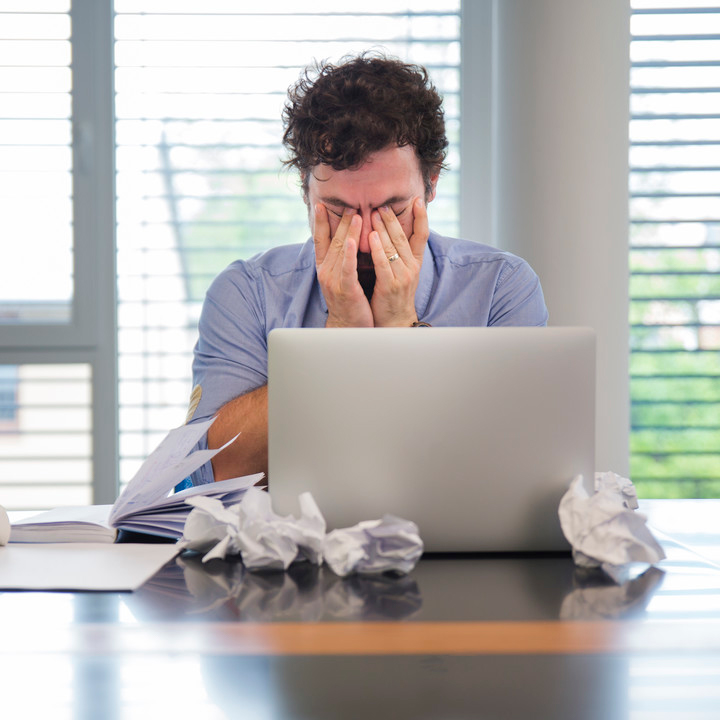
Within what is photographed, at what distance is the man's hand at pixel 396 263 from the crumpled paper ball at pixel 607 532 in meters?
0.87

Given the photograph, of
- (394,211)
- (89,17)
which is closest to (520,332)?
(394,211)

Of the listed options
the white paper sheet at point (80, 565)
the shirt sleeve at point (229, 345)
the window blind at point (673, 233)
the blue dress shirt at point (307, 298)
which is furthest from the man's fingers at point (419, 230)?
the window blind at point (673, 233)

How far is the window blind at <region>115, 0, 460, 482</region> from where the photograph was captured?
2.46 meters

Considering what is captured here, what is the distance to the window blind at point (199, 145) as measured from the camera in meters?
2.46

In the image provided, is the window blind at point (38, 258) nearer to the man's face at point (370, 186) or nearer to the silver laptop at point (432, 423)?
the man's face at point (370, 186)

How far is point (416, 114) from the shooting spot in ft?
4.91

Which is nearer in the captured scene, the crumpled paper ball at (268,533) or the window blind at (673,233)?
the crumpled paper ball at (268,533)

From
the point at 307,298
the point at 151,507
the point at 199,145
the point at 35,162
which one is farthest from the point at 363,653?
the point at 35,162

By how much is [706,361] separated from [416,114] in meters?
1.52

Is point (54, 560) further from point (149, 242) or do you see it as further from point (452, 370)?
point (149, 242)

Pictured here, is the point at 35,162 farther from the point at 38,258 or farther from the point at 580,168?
the point at 580,168

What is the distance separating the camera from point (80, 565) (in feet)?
2.24

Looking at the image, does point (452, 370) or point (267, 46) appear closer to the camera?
point (452, 370)

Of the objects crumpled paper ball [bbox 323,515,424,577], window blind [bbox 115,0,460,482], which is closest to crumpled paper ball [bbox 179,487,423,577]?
crumpled paper ball [bbox 323,515,424,577]
